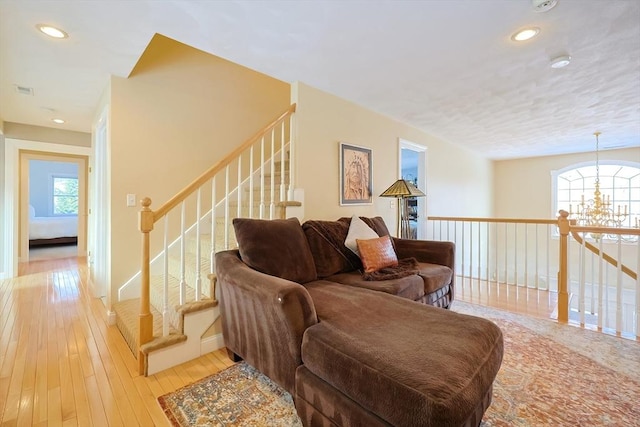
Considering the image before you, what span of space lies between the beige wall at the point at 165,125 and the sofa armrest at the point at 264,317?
141 centimetres

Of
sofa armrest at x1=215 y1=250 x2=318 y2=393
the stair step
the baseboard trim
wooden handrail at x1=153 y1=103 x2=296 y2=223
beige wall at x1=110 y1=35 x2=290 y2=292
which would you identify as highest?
beige wall at x1=110 y1=35 x2=290 y2=292

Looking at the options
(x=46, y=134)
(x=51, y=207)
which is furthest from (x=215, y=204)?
(x=51, y=207)

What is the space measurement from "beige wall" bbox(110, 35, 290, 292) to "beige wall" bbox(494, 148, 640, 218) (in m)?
6.43

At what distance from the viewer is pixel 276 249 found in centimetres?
205

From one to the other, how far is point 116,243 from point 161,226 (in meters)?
0.42

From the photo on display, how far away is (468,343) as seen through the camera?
4.03ft

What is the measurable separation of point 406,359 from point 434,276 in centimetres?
161

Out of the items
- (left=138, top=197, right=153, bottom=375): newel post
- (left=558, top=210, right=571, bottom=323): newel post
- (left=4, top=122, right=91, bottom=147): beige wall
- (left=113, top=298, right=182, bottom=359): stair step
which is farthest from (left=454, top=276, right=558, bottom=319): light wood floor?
(left=4, top=122, right=91, bottom=147): beige wall

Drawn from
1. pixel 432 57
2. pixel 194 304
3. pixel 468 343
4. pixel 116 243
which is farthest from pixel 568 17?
pixel 116 243

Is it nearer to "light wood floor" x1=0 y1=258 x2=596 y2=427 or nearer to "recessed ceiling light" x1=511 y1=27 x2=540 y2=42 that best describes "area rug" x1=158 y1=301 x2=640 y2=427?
"light wood floor" x1=0 y1=258 x2=596 y2=427

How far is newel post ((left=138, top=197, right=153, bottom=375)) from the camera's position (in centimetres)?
179

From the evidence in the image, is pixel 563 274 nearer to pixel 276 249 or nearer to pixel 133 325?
pixel 276 249

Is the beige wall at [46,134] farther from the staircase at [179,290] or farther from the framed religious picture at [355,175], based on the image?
the framed religious picture at [355,175]

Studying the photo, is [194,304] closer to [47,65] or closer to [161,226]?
[161,226]
